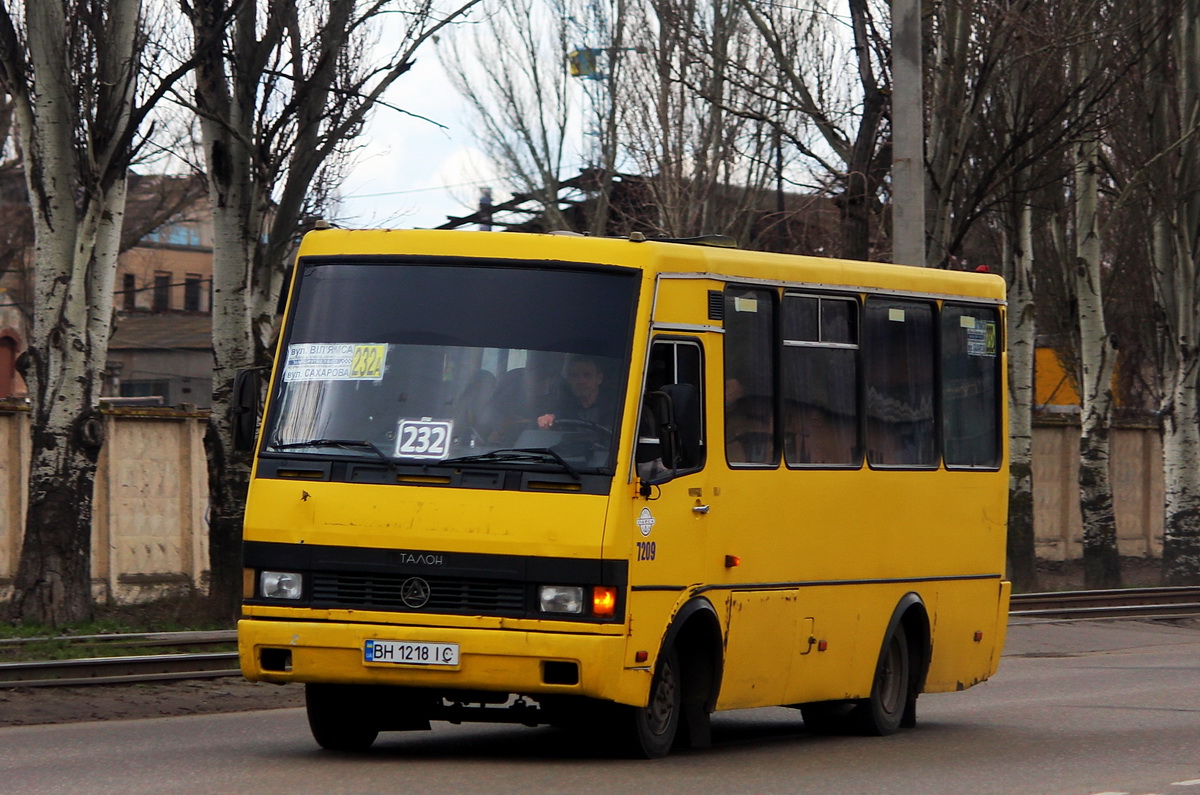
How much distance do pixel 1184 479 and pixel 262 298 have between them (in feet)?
53.7

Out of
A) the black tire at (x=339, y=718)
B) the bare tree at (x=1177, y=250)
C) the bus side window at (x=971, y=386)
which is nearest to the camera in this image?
the black tire at (x=339, y=718)

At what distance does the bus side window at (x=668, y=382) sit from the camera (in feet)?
Answer: 31.3

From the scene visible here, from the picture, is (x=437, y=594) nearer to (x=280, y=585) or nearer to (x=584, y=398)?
(x=280, y=585)

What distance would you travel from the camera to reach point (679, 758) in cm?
1019

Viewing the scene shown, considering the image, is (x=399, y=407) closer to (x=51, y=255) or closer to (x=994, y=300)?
(x=994, y=300)

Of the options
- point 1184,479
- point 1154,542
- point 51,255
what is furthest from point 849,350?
point 1154,542

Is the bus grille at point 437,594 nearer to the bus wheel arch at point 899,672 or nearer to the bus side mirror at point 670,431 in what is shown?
the bus side mirror at point 670,431

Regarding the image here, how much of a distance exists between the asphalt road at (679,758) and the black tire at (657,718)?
91 mm

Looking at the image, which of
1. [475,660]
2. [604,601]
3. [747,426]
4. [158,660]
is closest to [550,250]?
[747,426]

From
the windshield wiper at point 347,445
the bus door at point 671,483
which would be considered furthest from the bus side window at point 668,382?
the windshield wiper at point 347,445

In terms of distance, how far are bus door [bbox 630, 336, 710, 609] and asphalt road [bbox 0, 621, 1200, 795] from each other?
976 millimetres

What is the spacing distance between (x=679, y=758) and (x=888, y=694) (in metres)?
2.71

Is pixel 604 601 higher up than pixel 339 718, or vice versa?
pixel 604 601

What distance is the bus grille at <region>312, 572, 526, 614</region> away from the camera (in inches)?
361
